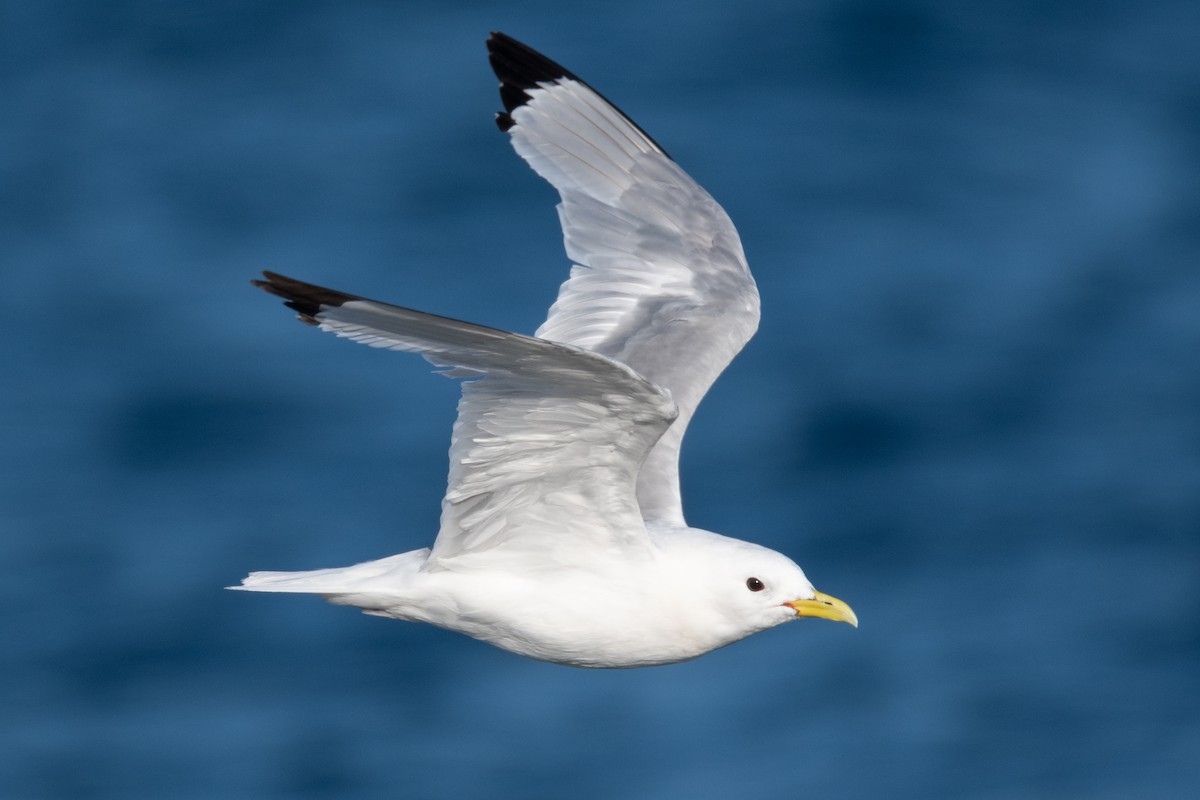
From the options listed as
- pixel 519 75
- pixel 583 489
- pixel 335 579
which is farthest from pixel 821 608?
pixel 519 75

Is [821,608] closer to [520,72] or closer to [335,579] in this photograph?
[335,579]

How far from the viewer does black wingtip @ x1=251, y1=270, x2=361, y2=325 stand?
19.1 ft

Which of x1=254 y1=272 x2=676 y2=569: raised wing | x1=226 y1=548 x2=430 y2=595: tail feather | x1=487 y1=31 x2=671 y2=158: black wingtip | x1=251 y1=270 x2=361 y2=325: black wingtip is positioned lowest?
x1=226 y1=548 x2=430 y2=595: tail feather

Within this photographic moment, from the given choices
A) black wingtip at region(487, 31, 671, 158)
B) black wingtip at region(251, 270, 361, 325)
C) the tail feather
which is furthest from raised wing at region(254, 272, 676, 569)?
black wingtip at region(487, 31, 671, 158)

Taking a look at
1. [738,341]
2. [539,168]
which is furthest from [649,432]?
[539,168]

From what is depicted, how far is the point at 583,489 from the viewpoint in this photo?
7.16 meters

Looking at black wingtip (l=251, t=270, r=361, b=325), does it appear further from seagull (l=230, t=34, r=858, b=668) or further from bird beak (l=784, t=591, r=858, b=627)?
bird beak (l=784, t=591, r=858, b=627)

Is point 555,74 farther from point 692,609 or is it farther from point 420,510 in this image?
point 420,510

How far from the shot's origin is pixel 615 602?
7305 mm

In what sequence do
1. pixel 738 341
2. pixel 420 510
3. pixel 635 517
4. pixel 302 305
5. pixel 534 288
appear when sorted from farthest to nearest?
pixel 534 288 → pixel 420 510 → pixel 738 341 → pixel 635 517 → pixel 302 305

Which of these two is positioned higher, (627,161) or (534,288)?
(534,288)

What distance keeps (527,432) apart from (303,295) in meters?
1.24

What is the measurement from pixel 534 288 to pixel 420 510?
7.12 ft

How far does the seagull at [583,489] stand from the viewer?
253 inches
